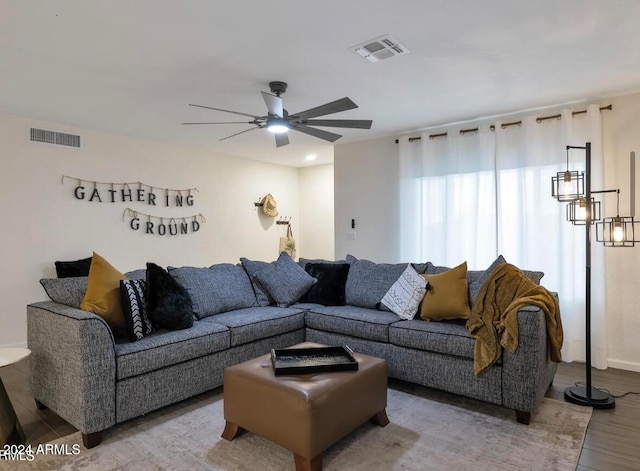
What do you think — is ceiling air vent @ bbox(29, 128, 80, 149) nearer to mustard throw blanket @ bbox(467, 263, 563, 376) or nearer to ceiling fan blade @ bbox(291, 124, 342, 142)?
ceiling fan blade @ bbox(291, 124, 342, 142)

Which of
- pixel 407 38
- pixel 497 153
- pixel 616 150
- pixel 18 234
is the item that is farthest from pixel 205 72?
pixel 616 150

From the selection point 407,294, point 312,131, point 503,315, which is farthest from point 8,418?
point 503,315

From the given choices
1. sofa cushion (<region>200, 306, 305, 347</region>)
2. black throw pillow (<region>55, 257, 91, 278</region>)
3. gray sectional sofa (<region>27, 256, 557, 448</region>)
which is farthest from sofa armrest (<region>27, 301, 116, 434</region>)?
black throw pillow (<region>55, 257, 91, 278</region>)

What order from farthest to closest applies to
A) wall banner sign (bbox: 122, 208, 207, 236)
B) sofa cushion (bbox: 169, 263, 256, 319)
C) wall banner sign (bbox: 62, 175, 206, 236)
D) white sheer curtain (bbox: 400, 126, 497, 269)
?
wall banner sign (bbox: 122, 208, 207, 236) < wall banner sign (bbox: 62, 175, 206, 236) < white sheer curtain (bbox: 400, 126, 497, 269) < sofa cushion (bbox: 169, 263, 256, 319)

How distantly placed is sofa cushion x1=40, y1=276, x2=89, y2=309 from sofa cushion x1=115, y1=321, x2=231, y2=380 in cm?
46

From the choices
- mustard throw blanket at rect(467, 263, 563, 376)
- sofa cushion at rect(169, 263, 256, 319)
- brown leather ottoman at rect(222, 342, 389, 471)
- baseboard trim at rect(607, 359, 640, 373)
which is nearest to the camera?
brown leather ottoman at rect(222, 342, 389, 471)

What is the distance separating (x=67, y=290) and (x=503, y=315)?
287cm

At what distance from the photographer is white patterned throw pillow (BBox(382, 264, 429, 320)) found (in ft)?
Answer: 10.5

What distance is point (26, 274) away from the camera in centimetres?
416

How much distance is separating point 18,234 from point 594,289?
227 inches

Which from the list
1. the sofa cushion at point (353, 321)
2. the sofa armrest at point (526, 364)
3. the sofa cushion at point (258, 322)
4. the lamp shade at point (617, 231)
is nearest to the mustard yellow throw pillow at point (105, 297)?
the sofa cushion at point (258, 322)

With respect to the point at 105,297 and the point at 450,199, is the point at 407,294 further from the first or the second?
the point at 105,297

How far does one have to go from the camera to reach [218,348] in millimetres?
2881

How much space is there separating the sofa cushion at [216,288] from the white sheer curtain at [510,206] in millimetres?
2198
